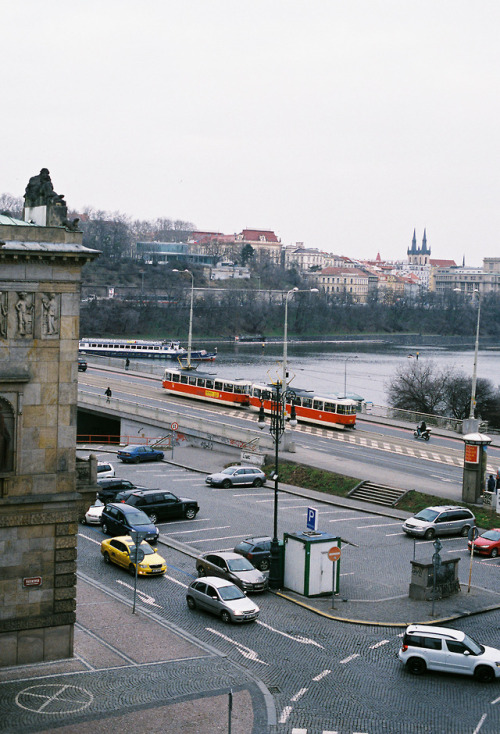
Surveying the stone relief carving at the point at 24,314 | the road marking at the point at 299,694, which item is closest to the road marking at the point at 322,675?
the road marking at the point at 299,694

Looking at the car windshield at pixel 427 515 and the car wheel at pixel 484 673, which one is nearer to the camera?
the car wheel at pixel 484 673

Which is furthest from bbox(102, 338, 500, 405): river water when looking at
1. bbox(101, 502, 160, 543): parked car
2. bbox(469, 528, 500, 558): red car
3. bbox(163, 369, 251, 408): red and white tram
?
bbox(469, 528, 500, 558): red car

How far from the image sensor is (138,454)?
1950 inches

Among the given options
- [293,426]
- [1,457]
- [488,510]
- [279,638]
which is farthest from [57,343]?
[293,426]

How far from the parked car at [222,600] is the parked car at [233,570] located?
4.88 feet

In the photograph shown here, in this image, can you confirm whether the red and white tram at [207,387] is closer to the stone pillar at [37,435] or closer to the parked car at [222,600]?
the parked car at [222,600]

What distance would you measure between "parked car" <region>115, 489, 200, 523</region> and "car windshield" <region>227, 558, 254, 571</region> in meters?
8.01

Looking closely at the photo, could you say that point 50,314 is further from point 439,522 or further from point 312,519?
point 439,522

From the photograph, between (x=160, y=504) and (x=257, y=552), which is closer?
(x=257, y=552)

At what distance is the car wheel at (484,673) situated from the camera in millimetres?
21984

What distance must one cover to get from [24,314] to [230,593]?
413 inches

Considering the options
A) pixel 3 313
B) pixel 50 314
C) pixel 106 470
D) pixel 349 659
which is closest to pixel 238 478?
pixel 106 470

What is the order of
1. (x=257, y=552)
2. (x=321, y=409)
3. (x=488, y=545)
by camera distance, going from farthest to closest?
(x=321, y=409) → (x=488, y=545) → (x=257, y=552)

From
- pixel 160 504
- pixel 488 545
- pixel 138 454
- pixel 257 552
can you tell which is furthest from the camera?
pixel 138 454
